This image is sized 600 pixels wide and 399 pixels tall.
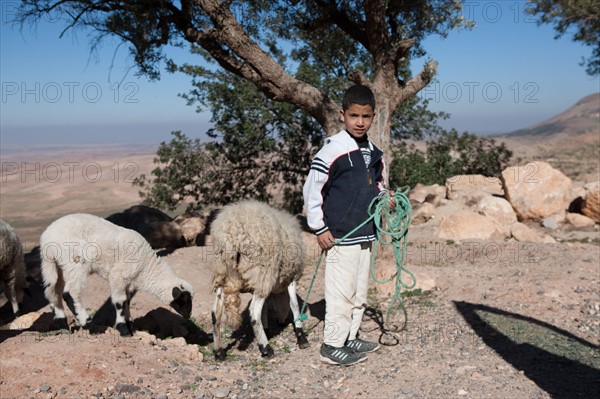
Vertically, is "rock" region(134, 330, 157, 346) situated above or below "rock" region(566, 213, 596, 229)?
below

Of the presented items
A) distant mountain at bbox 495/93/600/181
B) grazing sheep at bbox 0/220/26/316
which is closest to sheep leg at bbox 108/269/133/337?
grazing sheep at bbox 0/220/26/316

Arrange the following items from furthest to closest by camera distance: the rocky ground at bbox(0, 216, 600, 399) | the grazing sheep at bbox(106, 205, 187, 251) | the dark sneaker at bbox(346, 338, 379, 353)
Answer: the grazing sheep at bbox(106, 205, 187, 251)
the dark sneaker at bbox(346, 338, 379, 353)
the rocky ground at bbox(0, 216, 600, 399)

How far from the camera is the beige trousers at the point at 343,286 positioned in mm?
4398

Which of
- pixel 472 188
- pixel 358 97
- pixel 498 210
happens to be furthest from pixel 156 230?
pixel 472 188

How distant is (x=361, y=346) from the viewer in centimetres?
477

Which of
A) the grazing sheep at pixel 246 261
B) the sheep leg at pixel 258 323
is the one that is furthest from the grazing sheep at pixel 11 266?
the sheep leg at pixel 258 323

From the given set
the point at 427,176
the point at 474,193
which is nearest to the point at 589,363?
the point at 474,193

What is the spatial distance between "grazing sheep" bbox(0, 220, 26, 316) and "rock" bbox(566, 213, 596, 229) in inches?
463

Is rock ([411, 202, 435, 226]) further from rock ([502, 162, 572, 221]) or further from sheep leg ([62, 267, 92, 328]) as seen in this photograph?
sheep leg ([62, 267, 92, 328])

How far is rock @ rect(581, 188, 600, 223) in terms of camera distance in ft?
36.6

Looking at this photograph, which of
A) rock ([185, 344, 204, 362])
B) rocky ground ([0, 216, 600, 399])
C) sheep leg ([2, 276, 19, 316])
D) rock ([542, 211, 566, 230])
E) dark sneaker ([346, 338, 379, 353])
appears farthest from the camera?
rock ([542, 211, 566, 230])

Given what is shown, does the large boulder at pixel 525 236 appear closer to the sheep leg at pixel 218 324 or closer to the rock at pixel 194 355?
the sheep leg at pixel 218 324

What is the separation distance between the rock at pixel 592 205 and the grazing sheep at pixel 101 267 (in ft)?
32.5

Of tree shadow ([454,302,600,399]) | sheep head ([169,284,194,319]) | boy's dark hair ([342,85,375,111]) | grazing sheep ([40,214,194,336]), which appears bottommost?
tree shadow ([454,302,600,399])
